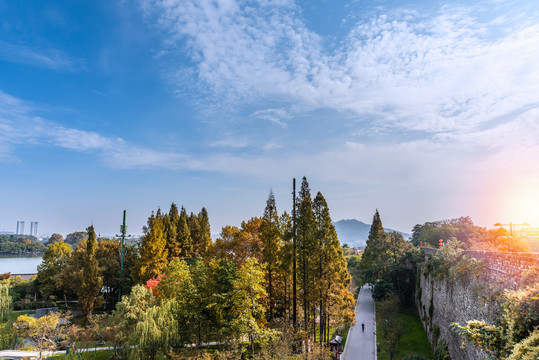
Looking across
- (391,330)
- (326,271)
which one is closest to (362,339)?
(391,330)

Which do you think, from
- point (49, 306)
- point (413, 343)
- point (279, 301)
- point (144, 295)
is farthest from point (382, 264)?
point (49, 306)

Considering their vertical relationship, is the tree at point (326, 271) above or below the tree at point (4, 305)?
above

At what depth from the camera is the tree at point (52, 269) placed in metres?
31.9

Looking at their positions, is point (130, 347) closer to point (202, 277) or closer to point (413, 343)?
point (202, 277)

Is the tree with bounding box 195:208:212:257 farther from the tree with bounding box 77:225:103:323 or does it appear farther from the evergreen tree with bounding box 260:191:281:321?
the evergreen tree with bounding box 260:191:281:321

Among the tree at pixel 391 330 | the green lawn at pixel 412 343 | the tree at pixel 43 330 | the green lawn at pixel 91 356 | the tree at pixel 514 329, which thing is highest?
the tree at pixel 514 329

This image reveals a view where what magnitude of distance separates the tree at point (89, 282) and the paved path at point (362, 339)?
67.6ft

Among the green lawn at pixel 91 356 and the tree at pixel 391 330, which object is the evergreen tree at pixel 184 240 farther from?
the tree at pixel 391 330

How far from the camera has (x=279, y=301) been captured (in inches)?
858

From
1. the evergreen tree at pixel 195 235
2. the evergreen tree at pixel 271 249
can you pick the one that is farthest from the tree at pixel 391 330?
the evergreen tree at pixel 195 235

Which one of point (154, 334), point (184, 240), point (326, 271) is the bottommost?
point (154, 334)

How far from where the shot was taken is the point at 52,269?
1291 inches

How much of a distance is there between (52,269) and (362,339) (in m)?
32.0

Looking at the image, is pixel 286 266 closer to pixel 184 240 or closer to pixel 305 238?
pixel 305 238
